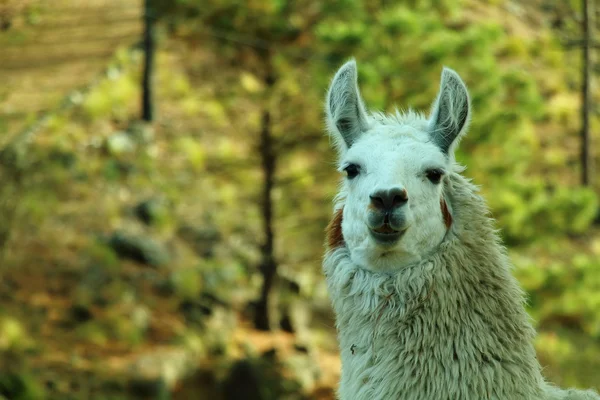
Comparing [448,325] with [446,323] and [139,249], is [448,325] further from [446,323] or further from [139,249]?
[139,249]

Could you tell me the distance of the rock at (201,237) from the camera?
1697 centimetres

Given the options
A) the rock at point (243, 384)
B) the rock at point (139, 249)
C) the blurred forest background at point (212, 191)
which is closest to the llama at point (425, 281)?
the blurred forest background at point (212, 191)

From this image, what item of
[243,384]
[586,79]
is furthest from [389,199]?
[586,79]

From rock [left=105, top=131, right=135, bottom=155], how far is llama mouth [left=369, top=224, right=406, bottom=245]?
14.1m

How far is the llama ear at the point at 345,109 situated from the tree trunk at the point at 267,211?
35.7 feet

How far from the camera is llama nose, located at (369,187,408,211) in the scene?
11.8 feet

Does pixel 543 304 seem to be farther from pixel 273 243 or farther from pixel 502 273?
pixel 502 273

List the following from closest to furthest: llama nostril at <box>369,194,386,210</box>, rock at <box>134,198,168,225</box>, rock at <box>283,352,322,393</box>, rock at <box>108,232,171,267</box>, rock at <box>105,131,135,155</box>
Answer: llama nostril at <box>369,194,386,210</box>
rock at <box>283,352,322,393</box>
rock at <box>108,232,171,267</box>
rock at <box>134,198,168,225</box>
rock at <box>105,131,135,155</box>

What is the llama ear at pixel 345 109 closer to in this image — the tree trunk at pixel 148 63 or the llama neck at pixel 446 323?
the llama neck at pixel 446 323

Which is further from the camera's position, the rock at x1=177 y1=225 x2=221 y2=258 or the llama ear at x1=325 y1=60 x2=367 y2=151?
the rock at x1=177 y1=225 x2=221 y2=258

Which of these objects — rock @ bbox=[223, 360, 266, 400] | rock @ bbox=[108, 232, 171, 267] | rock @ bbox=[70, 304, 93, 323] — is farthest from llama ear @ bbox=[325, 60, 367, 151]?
rock @ bbox=[108, 232, 171, 267]

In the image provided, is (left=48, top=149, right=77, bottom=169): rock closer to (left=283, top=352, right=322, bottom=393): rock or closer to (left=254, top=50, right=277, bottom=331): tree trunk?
(left=254, top=50, right=277, bottom=331): tree trunk

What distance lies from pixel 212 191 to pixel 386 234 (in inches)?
545

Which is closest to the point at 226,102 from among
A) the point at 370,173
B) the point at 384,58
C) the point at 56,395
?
the point at 384,58
